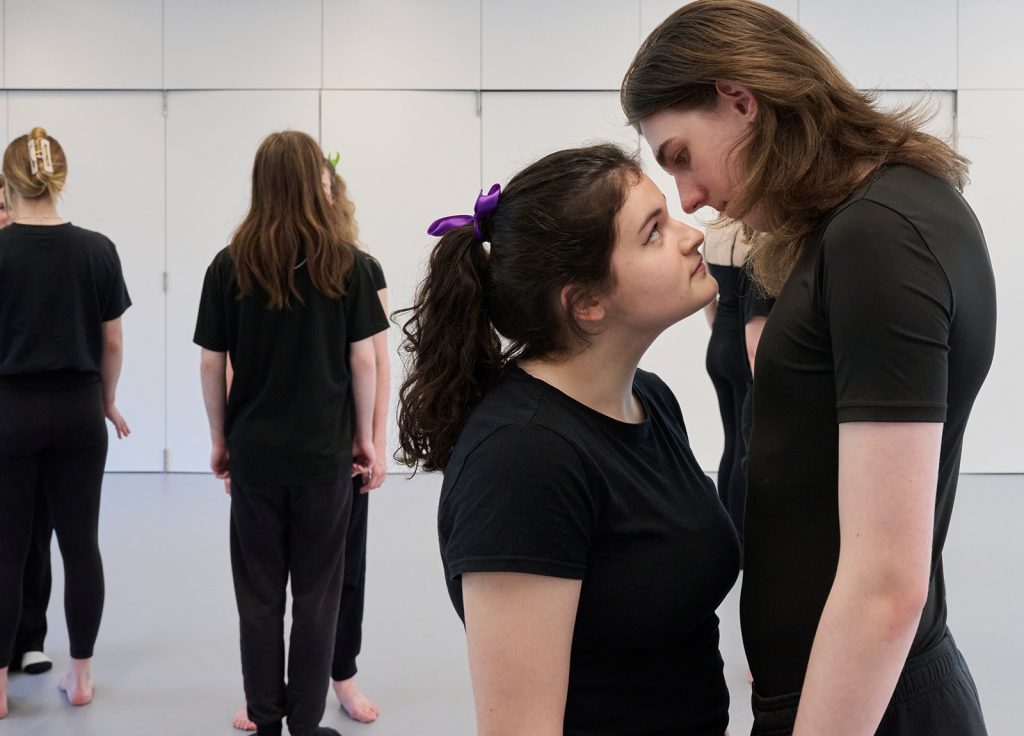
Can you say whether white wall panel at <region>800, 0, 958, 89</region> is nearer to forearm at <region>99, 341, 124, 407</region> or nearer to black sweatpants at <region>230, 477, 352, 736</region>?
forearm at <region>99, 341, 124, 407</region>

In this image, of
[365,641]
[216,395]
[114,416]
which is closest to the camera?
[216,395]

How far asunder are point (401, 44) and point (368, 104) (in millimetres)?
430

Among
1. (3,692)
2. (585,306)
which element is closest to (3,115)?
(3,692)

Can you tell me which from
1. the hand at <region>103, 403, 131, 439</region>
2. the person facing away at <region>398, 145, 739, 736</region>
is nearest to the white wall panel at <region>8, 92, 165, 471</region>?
the hand at <region>103, 403, 131, 439</region>

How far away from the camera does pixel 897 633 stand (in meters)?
1.04

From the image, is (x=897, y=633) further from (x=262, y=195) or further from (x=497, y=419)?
(x=262, y=195)

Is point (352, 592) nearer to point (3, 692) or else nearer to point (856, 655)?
point (3, 692)

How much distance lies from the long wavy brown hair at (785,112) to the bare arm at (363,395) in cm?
181

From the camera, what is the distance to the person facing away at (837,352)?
1013 millimetres

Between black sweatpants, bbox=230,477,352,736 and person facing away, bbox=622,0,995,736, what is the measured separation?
1.78m

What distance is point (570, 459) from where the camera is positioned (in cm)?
116

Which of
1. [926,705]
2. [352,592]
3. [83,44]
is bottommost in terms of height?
[352,592]

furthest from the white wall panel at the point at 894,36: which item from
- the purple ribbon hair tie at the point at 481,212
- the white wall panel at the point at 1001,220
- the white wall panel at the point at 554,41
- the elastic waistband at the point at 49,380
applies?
the purple ribbon hair tie at the point at 481,212

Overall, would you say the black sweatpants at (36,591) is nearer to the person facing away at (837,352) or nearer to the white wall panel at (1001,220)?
the person facing away at (837,352)
